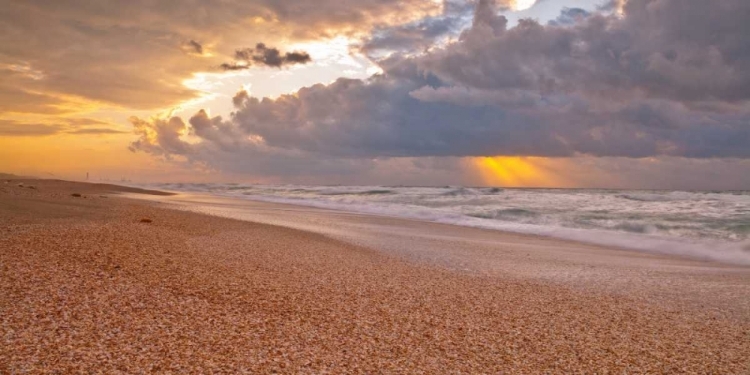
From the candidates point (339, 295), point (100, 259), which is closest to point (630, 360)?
point (339, 295)

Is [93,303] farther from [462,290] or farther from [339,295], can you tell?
[462,290]

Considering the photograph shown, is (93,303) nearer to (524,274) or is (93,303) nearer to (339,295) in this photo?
(339,295)

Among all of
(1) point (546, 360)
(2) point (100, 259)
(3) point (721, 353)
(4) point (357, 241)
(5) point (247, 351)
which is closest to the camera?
(5) point (247, 351)

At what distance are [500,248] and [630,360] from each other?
6662 millimetres

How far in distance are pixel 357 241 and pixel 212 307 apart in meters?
5.71

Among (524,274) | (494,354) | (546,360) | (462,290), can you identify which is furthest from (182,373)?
(524,274)

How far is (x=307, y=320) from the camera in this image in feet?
13.1

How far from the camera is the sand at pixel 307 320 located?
313 cm

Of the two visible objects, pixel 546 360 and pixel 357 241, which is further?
pixel 357 241

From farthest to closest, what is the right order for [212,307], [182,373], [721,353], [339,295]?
[339,295], [212,307], [721,353], [182,373]

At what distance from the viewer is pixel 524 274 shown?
6.94 m

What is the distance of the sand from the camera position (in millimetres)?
3131

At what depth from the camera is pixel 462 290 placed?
18.2ft

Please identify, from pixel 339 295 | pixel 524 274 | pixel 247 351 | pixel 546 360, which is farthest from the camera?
pixel 524 274
